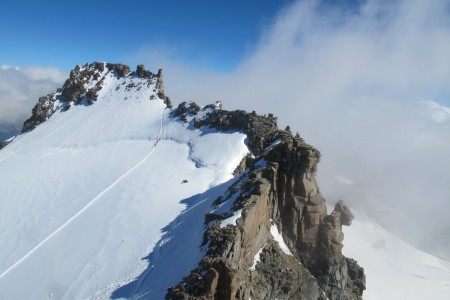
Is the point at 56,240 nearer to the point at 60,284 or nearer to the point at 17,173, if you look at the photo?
the point at 60,284

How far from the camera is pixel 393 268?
97.0m

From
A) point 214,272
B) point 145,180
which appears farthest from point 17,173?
point 214,272

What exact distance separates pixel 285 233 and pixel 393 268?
232 ft

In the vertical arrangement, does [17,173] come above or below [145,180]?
below

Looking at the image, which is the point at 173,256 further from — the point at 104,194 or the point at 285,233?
the point at 104,194

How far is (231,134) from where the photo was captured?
64.4 m

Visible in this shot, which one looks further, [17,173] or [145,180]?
[17,173]

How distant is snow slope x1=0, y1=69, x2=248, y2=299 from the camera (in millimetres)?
37469

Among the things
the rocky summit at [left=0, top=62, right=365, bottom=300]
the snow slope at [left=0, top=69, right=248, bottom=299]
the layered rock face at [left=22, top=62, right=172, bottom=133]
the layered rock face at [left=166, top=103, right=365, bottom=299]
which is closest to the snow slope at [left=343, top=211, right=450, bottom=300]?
the layered rock face at [left=166, top=103, right=365, bottom=299]

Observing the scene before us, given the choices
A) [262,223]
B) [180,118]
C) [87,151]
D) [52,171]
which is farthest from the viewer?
[180,118]

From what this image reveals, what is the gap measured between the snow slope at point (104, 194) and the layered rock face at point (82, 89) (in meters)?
2.42

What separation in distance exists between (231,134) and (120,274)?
33.0 meters

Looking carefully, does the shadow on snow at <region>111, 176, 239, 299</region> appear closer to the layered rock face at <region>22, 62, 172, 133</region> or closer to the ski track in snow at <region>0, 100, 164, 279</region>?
the ski track in snow at <region>0, 100, 164, 279</region>

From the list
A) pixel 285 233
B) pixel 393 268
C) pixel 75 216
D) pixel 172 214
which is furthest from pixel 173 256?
pixel 393 268
